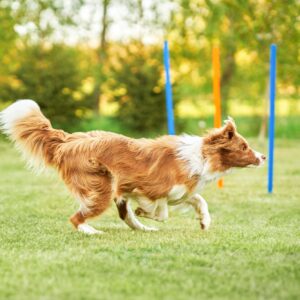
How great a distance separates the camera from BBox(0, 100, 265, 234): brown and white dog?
6.54 metres

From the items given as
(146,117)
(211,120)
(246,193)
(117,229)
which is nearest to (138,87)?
(146,117)

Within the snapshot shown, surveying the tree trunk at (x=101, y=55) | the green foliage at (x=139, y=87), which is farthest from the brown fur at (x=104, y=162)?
the tree trunk at (x=101, y=55)

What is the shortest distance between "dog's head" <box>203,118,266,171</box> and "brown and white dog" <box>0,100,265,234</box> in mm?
10

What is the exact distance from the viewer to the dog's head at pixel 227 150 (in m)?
6.73

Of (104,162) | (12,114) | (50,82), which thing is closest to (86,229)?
(104,162)

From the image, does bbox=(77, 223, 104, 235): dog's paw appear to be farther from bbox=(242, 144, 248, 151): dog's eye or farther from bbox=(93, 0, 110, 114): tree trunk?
bbox=(93, 0, 110, 114): tree trunk

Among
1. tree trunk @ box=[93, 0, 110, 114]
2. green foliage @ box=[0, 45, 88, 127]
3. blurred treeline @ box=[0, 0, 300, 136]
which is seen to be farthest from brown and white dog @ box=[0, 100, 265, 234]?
tree trunk @ box=[93, 0, 110, 114]

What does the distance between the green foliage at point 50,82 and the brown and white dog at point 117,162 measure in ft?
49.2

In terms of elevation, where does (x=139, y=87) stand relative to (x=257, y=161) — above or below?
below

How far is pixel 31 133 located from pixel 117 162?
90 cm

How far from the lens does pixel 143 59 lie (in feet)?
73.0

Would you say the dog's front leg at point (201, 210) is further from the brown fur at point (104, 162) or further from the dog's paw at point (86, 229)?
the dog's paw at point (86, 229)

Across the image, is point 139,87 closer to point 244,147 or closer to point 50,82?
point 50,82

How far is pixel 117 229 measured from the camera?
7039 mm
